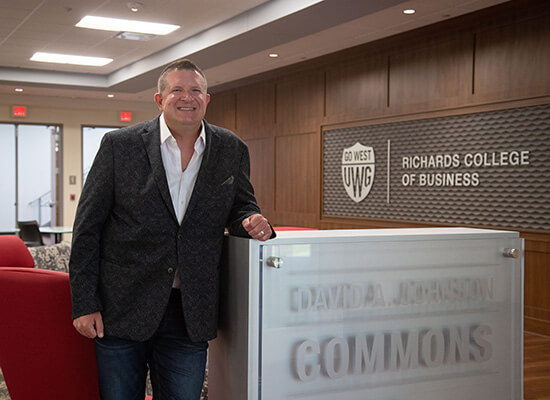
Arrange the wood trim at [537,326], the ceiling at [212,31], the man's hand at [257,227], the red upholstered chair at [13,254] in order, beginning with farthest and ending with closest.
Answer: the ceiling at [212,31]
the wood trim at [537,326]
the red upholstered chair at [13,254]
the man's hand at [257,227]

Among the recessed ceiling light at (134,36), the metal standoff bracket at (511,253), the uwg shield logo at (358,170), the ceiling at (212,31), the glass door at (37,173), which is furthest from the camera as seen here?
the glass door at (37,173)

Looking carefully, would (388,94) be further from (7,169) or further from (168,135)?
(7,169)

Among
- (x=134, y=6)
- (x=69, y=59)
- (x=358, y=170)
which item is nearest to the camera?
(x=134, y=6)

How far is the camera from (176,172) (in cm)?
199

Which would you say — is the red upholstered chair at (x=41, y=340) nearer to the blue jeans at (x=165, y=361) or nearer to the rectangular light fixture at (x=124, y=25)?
the blue jeans at (x=165, y=361)

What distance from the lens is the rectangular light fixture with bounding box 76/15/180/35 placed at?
7.45 metres

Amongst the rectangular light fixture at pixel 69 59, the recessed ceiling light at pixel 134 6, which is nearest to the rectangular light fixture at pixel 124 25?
the recessed ceiling light at pixel 134 6

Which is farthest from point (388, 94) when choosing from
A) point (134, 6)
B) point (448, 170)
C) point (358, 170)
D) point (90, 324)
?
point (90, 324)

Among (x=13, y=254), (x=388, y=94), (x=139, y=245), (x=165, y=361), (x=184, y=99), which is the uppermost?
(x=388, y=94)

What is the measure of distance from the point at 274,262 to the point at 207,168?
1.28 ft

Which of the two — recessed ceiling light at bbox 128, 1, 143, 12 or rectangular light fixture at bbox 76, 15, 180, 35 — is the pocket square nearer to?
recessed ceiling light at bbox 128, 1, 143, 12

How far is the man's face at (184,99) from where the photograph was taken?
1961 millimetres

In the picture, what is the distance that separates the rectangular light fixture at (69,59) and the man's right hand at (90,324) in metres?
8.58

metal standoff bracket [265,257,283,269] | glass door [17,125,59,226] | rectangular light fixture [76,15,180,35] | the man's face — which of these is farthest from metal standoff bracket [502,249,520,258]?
glass door [17,125,59,226]
